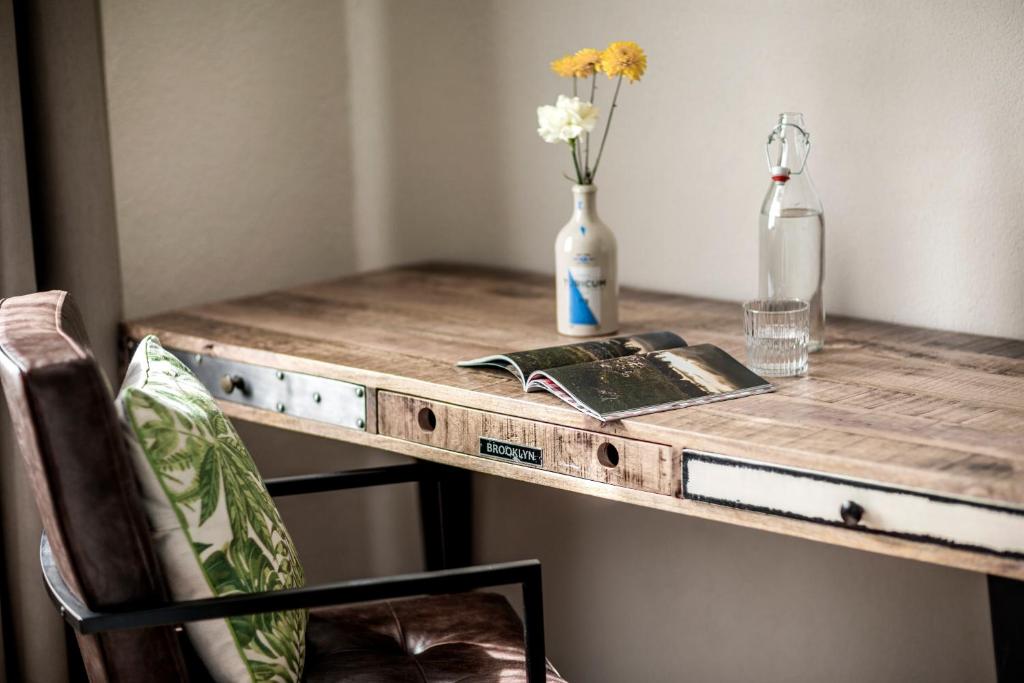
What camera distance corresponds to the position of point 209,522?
125 centimetres

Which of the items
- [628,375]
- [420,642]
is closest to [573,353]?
[628,375]

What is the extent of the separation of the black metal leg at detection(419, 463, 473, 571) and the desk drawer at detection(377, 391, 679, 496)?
67 mm

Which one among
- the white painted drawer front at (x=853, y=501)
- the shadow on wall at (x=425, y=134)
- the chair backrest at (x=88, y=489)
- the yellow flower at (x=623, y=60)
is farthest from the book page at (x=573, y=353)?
the shadow on wall at (x=425, y=134)

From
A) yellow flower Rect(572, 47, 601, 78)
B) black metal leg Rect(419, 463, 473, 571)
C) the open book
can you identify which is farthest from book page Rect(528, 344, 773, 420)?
yellow flower Rect(572, 47, 601, 78)

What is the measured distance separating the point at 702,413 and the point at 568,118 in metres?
0.53

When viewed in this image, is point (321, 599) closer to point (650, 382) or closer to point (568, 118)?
point (650, 382)

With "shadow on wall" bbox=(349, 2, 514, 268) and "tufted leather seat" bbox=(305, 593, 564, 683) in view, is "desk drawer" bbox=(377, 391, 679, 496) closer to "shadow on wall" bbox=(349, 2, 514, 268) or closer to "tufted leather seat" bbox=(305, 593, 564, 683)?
"tufted leather seat" bbox=(305, 593, 564, 683)

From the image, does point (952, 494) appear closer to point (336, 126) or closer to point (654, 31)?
point (654, 31)

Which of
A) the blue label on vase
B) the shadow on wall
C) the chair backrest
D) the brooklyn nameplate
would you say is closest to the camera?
the chair backrest

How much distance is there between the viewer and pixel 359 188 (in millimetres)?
2418

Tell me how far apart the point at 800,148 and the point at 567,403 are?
0.60m

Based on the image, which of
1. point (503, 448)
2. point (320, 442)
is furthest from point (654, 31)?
point (320, 442)

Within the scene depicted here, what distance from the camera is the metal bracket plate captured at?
1.69 meters

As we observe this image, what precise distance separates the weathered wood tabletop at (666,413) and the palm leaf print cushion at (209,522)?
1.08 ft
